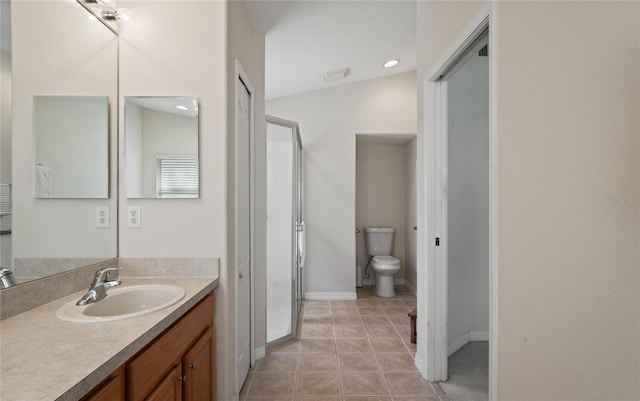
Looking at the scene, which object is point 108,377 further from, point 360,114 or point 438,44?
point 360,114

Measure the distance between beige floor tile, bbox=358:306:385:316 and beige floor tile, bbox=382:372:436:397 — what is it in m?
1.17

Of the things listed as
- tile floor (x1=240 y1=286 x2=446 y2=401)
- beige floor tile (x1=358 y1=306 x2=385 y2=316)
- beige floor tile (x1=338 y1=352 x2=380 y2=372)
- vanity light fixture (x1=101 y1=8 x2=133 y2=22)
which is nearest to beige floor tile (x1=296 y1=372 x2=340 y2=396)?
tile floor (x1=240 y1=286 x2=446 y2=401)

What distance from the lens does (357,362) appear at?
221 cm

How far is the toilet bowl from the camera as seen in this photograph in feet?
12.0

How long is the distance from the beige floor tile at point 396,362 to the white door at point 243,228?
1043mm

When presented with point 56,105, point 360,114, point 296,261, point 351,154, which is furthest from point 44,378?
point 360,114

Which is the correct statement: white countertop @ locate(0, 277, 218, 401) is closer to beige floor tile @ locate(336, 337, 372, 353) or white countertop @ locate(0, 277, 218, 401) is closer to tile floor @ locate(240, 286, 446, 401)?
tile floor @ locate(240, 286, 446, 401)

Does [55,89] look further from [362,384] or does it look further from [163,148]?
[362,384]

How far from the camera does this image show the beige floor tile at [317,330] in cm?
269

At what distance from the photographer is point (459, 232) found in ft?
7.72

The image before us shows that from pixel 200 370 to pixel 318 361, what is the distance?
115 centimetres

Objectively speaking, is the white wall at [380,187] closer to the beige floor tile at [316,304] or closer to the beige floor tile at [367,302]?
the beige floor tile at [367,302]

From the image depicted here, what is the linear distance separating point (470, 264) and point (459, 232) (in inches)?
12.8

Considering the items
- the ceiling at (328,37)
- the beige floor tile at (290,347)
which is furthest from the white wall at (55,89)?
the beige floor tile at (290,347)
